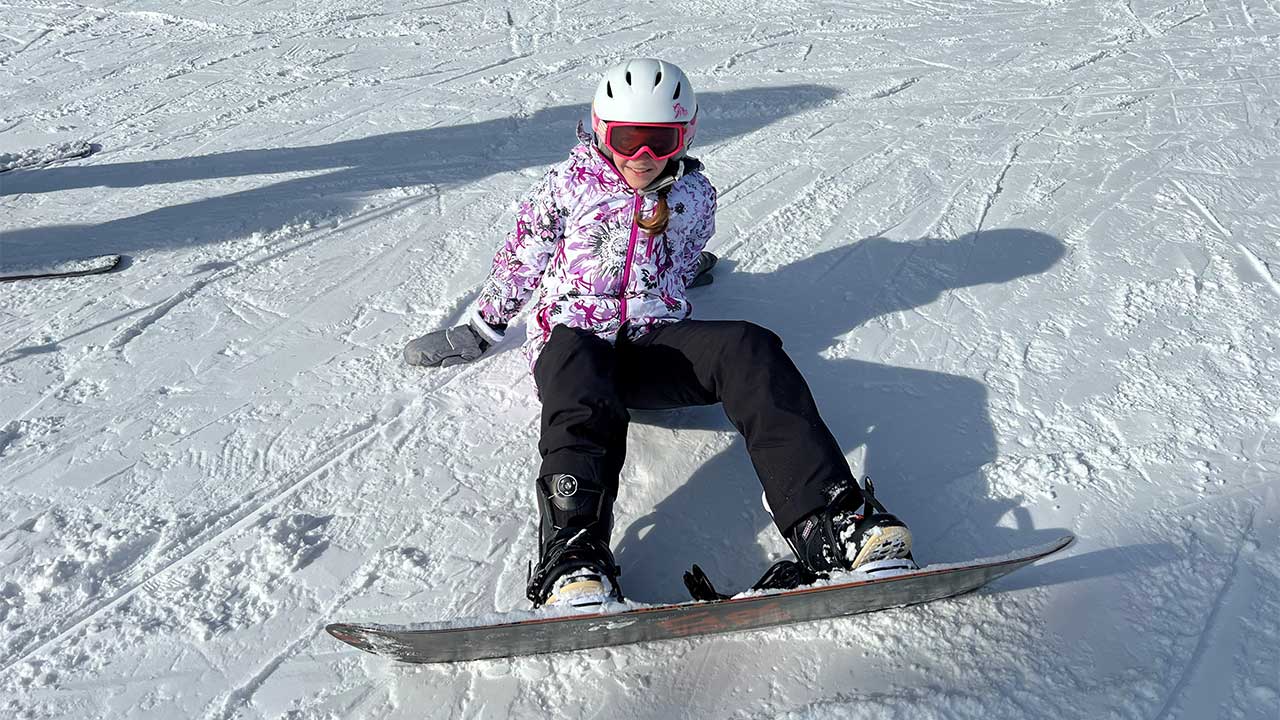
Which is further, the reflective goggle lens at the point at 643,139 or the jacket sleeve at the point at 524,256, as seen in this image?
the jacket sleeve at the point at 524,256

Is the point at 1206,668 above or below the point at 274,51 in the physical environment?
below

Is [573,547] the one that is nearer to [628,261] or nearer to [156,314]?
[628,261]

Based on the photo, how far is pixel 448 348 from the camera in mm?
3566

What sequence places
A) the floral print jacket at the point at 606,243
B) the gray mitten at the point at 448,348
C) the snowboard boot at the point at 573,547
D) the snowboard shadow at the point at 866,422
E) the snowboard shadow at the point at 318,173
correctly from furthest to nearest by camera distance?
the snowboard shadow at the point at 318,173 < the gray mitten at the point at 448,348 < the floral print jacket at the point at 606,243 < the snowboard shadow at the point at 866,422 < the snowboard boot at the point at 573,547

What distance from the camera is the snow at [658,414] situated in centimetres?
241

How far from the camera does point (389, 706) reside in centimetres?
231

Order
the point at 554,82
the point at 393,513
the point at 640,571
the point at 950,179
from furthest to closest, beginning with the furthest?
the point at 554,82
the point at 950,179
the point at 393,513
the point at 640,571

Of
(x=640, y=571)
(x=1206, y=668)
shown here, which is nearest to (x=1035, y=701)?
(x=1206, y=668)

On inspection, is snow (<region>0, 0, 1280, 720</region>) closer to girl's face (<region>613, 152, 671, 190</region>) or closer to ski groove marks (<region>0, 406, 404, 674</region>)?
ski groove marks (<region>0, 406, 404, 674</region>)

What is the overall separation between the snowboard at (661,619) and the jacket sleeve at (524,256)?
1372 millimetres

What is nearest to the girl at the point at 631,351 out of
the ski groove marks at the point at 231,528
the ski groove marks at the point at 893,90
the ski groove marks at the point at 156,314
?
the ski groove marks at the point at 231,528

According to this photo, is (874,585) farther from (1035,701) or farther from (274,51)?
(274,51)

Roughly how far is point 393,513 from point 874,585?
1.52 metres

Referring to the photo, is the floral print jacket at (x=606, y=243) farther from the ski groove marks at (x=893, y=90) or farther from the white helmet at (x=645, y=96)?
the ski groove marks at (x=893, y=90)
